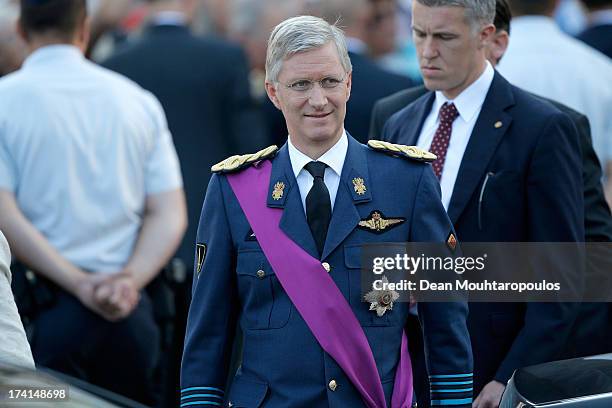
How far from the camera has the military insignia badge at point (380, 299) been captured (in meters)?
3.95

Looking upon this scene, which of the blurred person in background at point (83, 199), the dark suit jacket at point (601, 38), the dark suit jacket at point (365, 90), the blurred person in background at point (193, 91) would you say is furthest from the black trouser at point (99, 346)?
the dark suit jacket at point (601, 38)

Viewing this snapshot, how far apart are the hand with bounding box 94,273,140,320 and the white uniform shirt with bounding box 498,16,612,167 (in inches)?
74.2

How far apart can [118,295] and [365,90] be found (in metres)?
2.04

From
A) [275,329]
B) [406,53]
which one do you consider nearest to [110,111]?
[275,329]

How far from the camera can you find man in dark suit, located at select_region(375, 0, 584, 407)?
462 centimetres

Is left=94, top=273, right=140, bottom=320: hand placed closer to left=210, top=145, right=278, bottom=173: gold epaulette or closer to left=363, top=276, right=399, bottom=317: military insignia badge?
left=210, top=145, right=278, bottom=173: gold epaulette

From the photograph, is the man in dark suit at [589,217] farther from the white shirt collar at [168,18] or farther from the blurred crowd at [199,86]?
the white shirt collar at [168,18]

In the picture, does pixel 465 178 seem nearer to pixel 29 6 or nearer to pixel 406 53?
pixel 29 6

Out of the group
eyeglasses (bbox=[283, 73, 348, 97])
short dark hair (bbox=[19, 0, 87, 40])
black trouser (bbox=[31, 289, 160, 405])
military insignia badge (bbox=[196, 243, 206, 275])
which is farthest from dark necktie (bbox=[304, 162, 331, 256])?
short dark hair (bbox=[19, 0, 87, 40])

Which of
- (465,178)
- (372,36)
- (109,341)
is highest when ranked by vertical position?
(465,178)

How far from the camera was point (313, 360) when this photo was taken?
3936mm

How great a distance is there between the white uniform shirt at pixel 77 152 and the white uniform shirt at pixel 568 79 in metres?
1.64

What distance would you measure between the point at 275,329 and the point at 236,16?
623cm

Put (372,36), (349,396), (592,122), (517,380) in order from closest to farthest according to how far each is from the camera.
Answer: (349,396) < (517,380) < (592,122) < (372,36)
